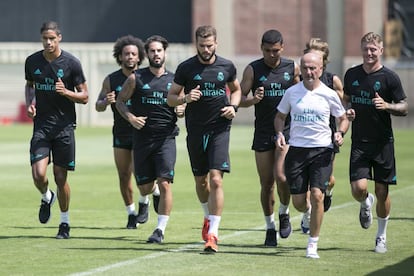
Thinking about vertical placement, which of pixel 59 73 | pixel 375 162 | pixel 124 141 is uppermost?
pixel 59 73

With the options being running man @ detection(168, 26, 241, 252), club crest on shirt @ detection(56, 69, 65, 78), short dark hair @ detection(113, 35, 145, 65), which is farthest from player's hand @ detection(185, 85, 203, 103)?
short dark hair @ detection(113, 35, 145, 65)

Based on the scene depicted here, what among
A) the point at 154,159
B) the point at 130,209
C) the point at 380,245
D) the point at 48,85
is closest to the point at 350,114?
the point at 380,245

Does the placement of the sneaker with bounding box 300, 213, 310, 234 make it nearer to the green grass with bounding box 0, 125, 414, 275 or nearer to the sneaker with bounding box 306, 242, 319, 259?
the green grass with bounding box 0, 125, 414, 275

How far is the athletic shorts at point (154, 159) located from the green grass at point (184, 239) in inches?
29.2

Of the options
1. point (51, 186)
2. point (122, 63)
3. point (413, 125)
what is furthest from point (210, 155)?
point (413, 125)

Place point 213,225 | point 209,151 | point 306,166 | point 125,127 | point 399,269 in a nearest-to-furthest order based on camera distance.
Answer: point 399,269, point 306,166, point 213,225, point 209,151, point 125,127

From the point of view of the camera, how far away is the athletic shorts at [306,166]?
41.1 ft

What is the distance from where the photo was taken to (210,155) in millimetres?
13297

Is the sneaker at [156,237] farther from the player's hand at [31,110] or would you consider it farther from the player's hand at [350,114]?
the player's hand at [350,114]

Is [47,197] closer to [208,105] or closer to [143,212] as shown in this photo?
[143,212]

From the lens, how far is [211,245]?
12.7 m

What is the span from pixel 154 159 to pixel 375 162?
8.30ft

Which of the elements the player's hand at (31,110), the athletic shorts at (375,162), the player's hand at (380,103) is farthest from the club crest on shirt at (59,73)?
the player's hand at (380,103)

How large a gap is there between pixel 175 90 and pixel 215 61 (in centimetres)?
54
